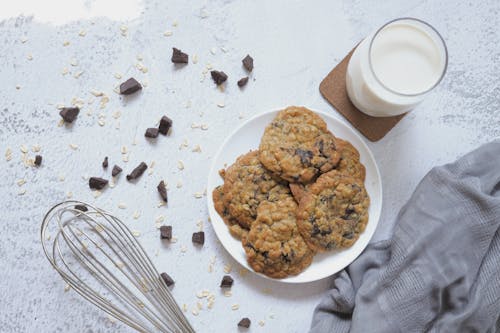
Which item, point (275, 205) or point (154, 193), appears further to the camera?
point (154, 193)

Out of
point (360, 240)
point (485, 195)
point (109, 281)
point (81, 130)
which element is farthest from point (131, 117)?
point (485, 195)

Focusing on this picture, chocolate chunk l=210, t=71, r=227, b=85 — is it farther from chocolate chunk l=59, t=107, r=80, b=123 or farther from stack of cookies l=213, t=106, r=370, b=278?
chocolate chunk l=59, t=107, r=80, b=123

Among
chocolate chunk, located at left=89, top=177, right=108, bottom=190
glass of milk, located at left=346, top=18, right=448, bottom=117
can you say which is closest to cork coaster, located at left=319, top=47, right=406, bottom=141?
glass of milk, located at left=346, top=18, right=448, bottom=117

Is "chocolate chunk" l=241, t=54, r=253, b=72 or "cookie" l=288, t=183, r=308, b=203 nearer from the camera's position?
"cookie" l=288, t=183, r=308, b=203

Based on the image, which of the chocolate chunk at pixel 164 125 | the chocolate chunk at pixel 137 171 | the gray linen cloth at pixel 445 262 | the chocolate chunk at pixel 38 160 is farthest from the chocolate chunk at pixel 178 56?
the gray linen cloth at pixel 445 262

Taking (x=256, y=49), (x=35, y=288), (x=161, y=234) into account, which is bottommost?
(x=35, y=288)

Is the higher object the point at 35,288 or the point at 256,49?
the point at 256,49

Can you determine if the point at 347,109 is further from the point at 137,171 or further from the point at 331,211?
the point at 137,171

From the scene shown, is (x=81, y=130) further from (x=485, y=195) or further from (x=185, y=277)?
(x=485, y=195)
